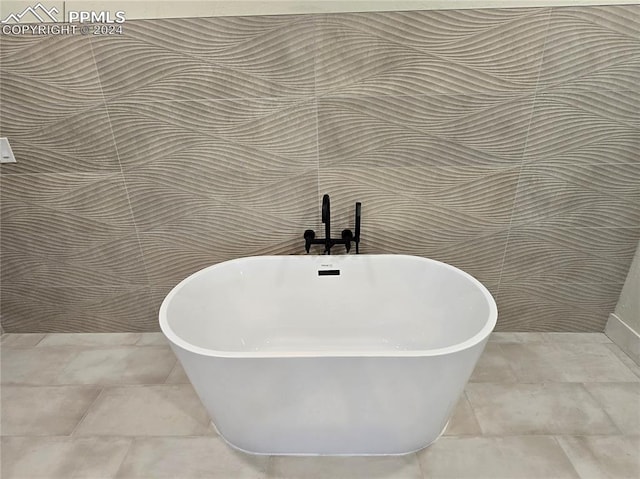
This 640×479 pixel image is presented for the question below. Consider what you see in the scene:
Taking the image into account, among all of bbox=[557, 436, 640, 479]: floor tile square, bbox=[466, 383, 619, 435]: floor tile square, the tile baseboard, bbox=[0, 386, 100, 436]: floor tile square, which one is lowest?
bbox=[0, 386, 100, 436]: floor tile square

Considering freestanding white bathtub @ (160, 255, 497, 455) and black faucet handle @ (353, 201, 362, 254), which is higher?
black faucet handle @ (353, 201, 362, 254)

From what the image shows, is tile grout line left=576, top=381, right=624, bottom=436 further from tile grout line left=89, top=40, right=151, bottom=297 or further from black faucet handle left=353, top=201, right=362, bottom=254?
tile grout line left=89, top=40, right=151, bottom=297

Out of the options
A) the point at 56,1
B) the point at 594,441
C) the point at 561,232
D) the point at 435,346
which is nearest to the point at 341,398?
the point at 435,346

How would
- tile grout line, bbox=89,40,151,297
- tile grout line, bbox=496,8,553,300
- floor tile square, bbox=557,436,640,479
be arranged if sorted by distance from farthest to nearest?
tile grout line, bbox=89,40,151,297
tile grout line, bbox=496,8,553,300
floor tile square, bbox=557,436,640,479

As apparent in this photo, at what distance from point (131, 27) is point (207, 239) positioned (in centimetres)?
98

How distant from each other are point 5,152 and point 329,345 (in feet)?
6.05

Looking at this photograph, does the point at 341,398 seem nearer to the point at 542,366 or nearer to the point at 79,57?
the point at 542,366

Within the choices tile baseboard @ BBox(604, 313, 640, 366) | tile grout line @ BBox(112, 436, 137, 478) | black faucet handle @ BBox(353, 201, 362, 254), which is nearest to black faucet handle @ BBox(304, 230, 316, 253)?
black faucet handle @ BBox(353, 201, 362, 254)

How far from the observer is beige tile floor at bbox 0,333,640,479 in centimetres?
125

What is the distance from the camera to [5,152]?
161 centimetres

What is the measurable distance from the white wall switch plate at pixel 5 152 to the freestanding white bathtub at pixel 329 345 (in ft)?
3.66

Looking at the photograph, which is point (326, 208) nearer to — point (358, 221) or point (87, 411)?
point (358, 221)

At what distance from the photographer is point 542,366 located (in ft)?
5.46

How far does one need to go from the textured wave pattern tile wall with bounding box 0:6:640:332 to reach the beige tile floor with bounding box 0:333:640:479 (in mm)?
314
